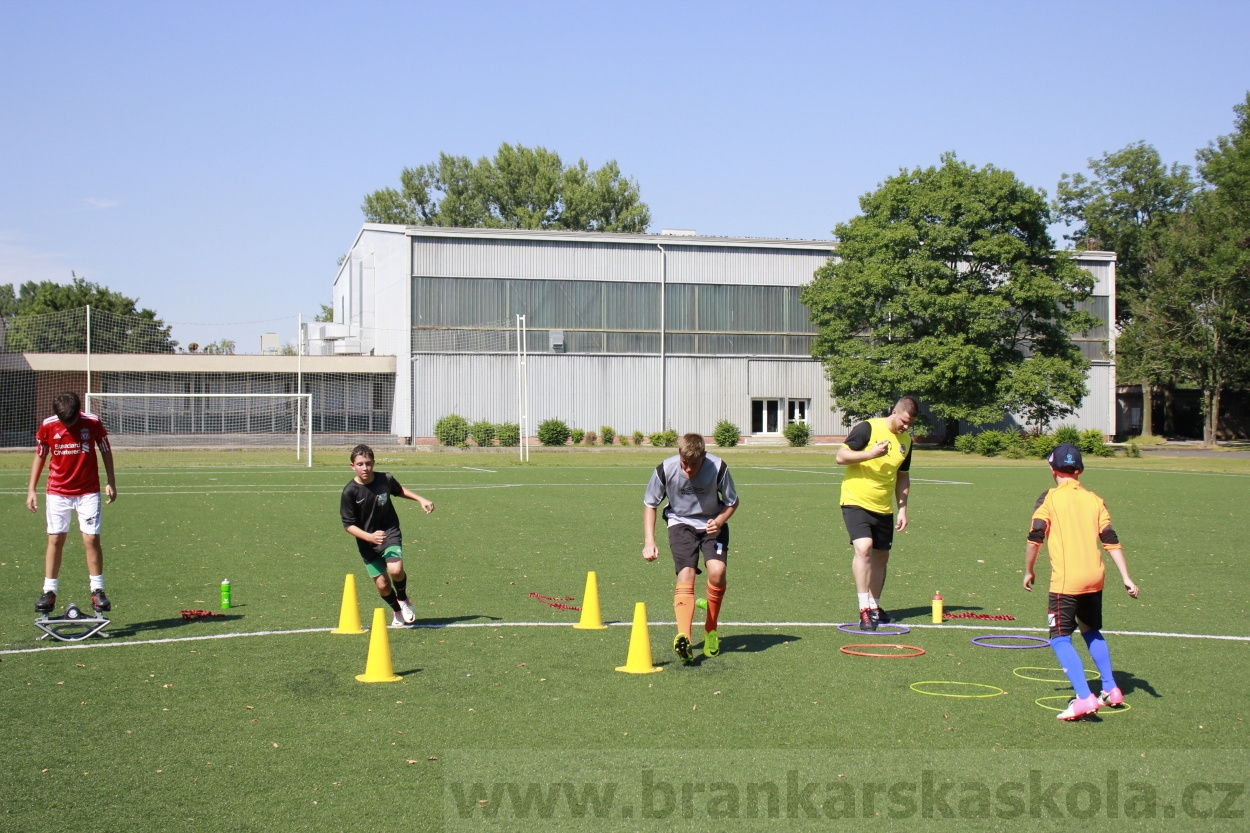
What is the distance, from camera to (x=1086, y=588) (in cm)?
701

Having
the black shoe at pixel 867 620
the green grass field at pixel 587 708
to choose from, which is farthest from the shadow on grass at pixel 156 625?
the black shoe at pixel 867 620

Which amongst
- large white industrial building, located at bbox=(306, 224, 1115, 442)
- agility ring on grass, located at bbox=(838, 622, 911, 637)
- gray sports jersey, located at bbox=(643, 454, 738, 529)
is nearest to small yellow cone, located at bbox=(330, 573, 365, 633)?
gray sports jersey, located at bbox=(643, 454, 738, 529)

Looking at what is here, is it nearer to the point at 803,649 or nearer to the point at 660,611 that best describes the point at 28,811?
the point at 803,649

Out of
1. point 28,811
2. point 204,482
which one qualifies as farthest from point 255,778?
point 204,482

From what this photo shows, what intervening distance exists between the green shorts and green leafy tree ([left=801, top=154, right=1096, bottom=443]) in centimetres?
4490

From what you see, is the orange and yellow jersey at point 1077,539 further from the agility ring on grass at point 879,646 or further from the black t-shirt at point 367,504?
the black t-shirt at point 367,504

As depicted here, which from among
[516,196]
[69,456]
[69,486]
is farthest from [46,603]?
[516,196]

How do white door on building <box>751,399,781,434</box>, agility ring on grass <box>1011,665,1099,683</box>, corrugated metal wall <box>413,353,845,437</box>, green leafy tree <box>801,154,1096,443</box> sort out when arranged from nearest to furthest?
1. agility ring on grass <box>1011,665,1099,683</box>
2. green leafy tree <box>801,154,1096,443</box>
3. corrugated metal wall <box>413,353,845,437</box>
4. white door on building <box>751,399,781,434</box>

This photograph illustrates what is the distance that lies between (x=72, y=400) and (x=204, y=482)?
21.1 meters

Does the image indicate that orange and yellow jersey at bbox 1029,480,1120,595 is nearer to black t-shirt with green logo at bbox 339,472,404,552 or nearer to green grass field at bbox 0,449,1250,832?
green grass field at bbox 0,449,1250,832

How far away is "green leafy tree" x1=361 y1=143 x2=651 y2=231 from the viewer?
295 ft

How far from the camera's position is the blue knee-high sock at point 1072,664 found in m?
6.79

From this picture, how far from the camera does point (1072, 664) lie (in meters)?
6.85

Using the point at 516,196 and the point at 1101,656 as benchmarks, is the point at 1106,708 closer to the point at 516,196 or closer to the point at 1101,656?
the point at 1101,656
